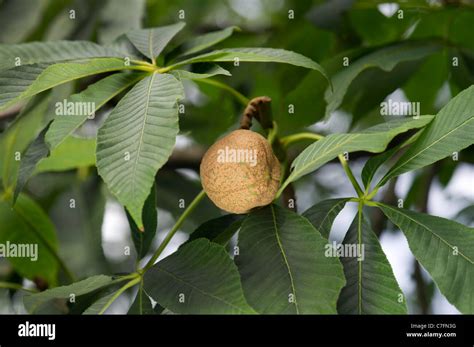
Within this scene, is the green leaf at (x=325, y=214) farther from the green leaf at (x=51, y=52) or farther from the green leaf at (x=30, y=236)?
the green leaf at (x=30, y=236)

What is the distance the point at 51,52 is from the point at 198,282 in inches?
15.6

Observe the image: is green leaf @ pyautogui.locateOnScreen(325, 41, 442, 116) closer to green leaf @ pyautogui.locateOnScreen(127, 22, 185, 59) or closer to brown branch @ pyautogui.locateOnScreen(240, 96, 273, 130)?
brown branch @ pyautogui.locateOnScreen(240, 96, 273, 130)

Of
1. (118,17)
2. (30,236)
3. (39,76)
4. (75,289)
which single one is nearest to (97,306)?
(75,289)

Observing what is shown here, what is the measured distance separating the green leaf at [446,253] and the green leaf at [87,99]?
0.37 metres

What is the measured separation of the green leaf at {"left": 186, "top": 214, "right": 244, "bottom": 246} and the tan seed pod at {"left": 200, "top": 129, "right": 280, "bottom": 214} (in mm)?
34

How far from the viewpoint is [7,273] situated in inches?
57.1

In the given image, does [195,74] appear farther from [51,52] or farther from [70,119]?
[51,52]

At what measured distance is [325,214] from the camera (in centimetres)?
87

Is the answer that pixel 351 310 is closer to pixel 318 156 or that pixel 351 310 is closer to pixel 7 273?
pixel 318 156

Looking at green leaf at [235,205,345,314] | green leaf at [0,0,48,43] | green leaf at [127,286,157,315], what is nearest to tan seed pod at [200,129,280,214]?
green leaf at [235,205,345,314]

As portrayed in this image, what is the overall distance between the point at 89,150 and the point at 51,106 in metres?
0.22

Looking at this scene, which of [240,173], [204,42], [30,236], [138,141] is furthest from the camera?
[30,236]

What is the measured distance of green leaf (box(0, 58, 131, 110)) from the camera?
0.82 metres
